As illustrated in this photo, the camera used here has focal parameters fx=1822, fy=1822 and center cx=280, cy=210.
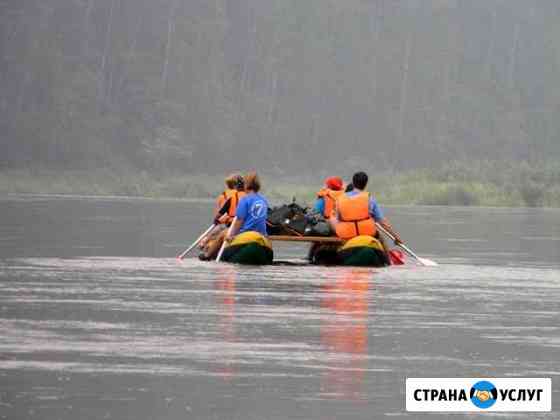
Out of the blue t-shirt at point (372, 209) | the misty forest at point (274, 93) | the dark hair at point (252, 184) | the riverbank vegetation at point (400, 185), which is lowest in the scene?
the riverbank vegetation at point (400, 185)

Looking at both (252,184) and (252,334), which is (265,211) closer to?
(252,184)

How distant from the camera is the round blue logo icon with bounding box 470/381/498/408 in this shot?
39.1 feet

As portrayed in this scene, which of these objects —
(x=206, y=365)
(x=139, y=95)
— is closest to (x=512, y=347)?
(x=206, y=365)

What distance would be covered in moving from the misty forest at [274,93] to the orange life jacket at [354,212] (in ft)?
258

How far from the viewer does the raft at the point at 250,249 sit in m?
28.5

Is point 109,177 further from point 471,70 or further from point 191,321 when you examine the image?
point 191,321

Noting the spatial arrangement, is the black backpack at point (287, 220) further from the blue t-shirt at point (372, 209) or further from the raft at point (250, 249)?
the blue t-shirt at point (372, 209)

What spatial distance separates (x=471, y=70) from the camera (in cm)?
16325

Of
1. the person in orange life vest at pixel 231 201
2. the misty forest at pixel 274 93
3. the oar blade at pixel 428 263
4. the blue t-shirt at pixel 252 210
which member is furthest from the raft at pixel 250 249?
the misty forest at pixel 274 93

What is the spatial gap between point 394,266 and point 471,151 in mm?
123229

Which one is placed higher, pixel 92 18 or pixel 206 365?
pixel 92 18

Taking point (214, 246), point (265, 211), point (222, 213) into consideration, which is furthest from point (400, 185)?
point (265, 211)

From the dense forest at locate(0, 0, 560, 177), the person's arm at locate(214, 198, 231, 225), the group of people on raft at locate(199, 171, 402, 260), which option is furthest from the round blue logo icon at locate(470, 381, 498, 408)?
the dense forest at locate(0, 0, 560, 177)

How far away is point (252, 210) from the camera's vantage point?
27.9 meters
